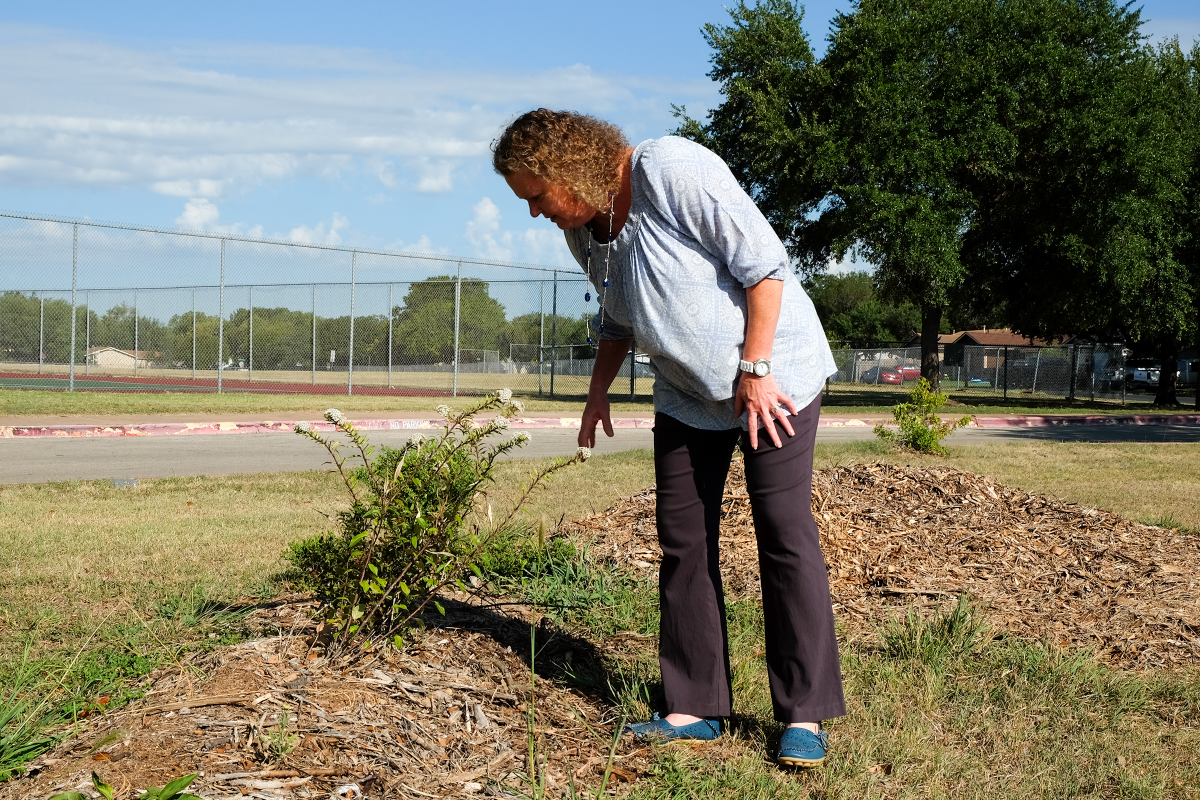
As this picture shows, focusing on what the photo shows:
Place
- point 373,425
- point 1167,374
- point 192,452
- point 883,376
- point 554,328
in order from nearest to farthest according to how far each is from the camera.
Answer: point 192,452, point 373,425, point 554,328, point 1167,374, point 883,376

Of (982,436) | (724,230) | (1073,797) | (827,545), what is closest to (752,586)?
(827,545)

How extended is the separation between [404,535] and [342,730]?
2.17 feet

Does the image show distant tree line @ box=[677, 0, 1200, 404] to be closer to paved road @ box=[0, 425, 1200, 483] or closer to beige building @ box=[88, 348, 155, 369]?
paved road @ box=[0, 425, 1200, 483]

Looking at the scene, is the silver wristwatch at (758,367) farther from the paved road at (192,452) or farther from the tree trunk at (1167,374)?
the tree trunk at (1167,374)

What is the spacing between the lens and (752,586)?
437cm

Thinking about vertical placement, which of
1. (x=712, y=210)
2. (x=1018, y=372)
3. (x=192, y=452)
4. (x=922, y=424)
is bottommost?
(x=192, y=452)

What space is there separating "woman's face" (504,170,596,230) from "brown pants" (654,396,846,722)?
0.59m

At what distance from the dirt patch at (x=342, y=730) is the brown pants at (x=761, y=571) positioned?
0.28 metres

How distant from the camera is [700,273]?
8.40 ft

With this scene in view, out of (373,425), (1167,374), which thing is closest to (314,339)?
(373,425)

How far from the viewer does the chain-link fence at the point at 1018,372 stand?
36375mm

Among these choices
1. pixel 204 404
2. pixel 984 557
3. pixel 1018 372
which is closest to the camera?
pixel 984 557

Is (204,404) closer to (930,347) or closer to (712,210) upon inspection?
(712,210)

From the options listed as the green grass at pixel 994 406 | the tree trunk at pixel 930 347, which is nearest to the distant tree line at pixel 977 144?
the tree trunk at pixel 930 347
